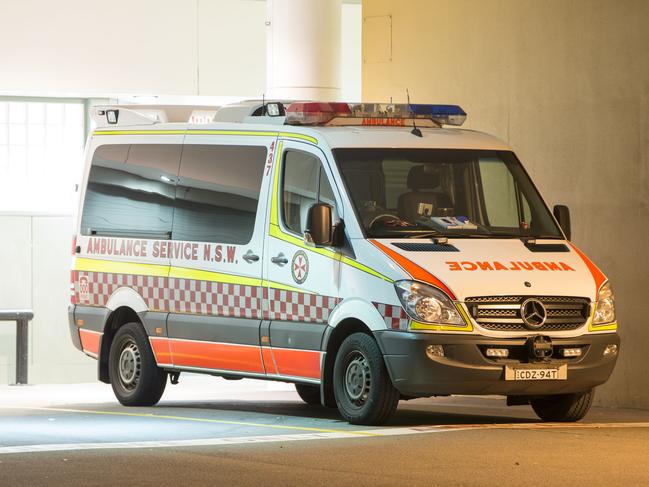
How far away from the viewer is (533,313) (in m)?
11.8

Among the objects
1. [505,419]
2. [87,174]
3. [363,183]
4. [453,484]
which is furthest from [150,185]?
[453,484]

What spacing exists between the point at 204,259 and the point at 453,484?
17.2 ft

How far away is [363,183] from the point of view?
12.5 m

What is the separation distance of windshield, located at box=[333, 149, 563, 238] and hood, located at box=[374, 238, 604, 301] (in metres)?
0.23

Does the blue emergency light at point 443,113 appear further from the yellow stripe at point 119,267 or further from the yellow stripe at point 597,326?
the yellow stripe at point 119,267

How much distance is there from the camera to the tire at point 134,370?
567 inches

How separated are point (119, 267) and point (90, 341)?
835 mm

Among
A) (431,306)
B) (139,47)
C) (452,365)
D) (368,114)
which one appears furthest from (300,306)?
(139,47)

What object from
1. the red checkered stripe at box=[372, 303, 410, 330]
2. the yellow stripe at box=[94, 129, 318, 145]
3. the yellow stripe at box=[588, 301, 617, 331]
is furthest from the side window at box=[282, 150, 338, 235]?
the yellow stripe at box=[588, 301, 617, 331]

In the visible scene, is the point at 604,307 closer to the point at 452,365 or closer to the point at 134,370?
the point at 452,365

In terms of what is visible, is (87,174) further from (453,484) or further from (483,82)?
(453,484)

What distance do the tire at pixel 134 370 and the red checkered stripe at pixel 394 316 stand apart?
3.22m

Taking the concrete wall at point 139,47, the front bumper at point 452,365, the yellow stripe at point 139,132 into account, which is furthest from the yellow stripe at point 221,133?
the concrete wall at point 139,47

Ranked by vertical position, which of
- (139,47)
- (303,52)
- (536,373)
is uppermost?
(139,47)
